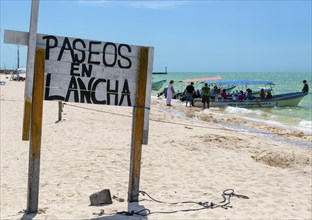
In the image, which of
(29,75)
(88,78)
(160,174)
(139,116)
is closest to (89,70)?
(88,78)

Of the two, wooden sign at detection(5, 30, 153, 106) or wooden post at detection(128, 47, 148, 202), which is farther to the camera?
wooden post at detection(128, 47, 148, 202)

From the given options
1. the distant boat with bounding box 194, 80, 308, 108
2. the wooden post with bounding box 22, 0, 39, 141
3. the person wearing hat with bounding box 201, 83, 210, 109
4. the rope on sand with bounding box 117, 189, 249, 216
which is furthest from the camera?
the distant boat with bounding box 194, 80, 308, 108

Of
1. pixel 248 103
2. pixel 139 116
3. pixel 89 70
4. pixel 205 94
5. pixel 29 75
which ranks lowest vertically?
pixel 248 103

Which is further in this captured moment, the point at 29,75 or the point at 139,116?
Result: the point at 139,116

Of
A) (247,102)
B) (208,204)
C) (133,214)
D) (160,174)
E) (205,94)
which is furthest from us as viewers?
(247,102)

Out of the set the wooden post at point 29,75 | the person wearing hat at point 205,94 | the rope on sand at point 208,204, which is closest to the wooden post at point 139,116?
the rope on sand at point 208,204

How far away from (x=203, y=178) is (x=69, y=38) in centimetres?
387

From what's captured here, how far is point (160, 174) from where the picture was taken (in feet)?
24.5

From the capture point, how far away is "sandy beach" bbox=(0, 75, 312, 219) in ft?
17.2

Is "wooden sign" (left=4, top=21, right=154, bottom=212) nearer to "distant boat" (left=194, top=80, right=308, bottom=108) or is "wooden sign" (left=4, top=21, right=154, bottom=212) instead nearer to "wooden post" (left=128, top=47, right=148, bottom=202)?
A: "wooden post" (left=128, top=47, right=148, bottom=202)

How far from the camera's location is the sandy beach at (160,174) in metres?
5.25

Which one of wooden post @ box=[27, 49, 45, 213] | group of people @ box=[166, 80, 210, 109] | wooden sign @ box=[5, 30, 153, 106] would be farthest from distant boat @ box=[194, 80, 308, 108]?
wooden post @ box=[27, 49, 45, 213]

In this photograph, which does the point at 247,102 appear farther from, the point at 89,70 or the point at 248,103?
the point at 89,70

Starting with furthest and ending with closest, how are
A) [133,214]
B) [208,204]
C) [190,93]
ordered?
[190,93] < [208,204] < [133,214]
